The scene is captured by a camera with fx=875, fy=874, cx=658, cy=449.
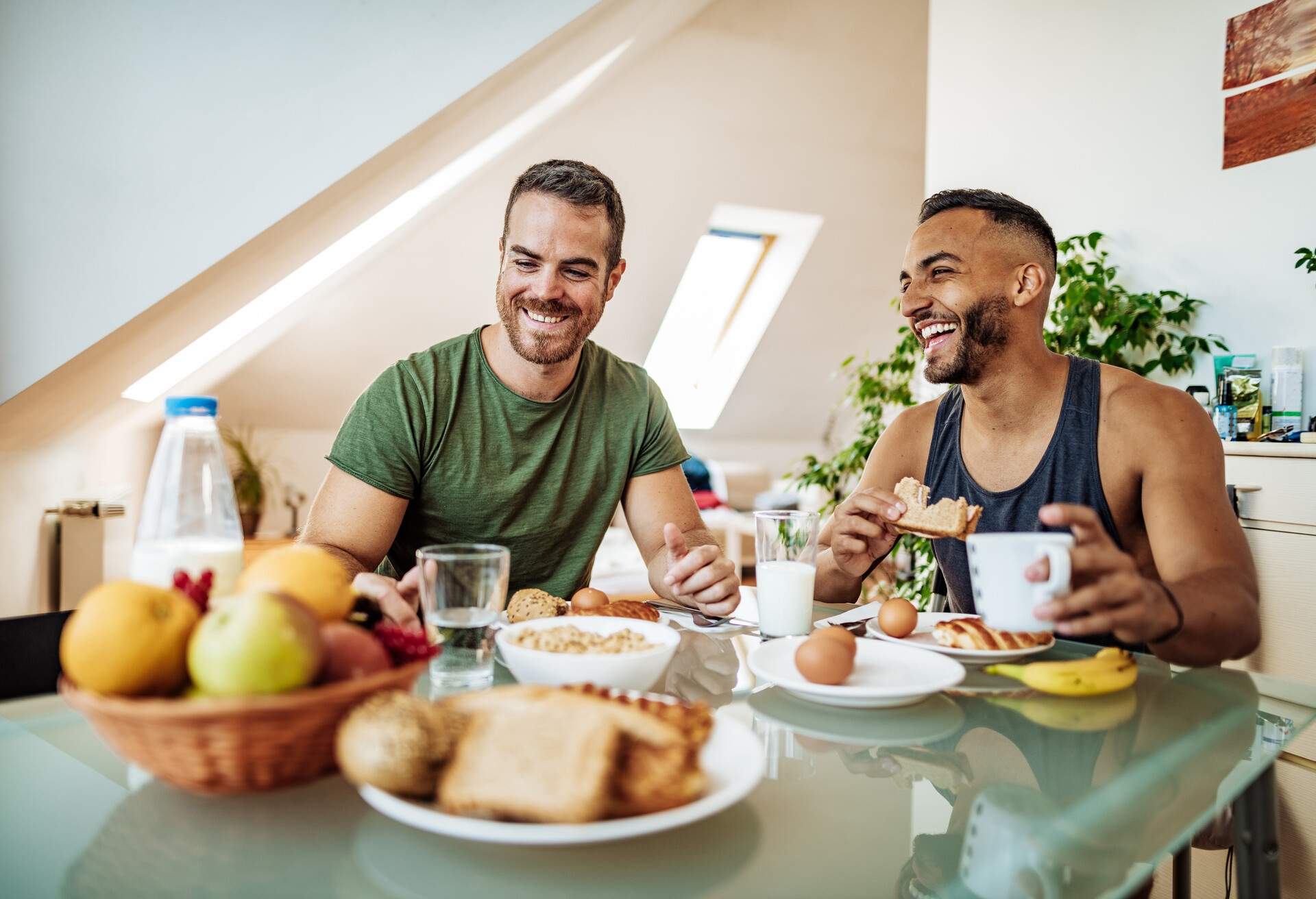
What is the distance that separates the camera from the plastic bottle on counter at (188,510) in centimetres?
76

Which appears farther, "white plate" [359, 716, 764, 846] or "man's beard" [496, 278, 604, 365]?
"man's beard" [496, 278, 604, 365]

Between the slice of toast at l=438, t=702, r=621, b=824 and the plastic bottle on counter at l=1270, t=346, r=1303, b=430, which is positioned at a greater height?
the plastic bottle on counter at l=1270, t=346, r=1303, b=430

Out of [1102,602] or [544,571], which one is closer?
[1102,602]

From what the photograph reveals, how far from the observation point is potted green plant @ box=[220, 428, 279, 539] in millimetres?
5750

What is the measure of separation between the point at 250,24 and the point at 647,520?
1.58 metres

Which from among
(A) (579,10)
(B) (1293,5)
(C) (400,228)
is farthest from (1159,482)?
(C) (400,228)

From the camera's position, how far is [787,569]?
1.18 metres

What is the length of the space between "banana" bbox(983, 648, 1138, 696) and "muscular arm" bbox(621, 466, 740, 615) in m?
0.42

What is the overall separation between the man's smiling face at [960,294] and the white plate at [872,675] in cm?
77

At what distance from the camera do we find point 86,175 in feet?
6.70

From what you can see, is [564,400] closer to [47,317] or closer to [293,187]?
[293,187]

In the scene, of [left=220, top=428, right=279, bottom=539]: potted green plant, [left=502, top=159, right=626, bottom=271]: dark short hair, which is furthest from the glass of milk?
[left=220, top=428, right=279, bottom=539]: potted green plant

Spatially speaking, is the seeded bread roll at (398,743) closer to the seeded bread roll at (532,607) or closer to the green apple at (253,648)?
the green apple at (253,648)

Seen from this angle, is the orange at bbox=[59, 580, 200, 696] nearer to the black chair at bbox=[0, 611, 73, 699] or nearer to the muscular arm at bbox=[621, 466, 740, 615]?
the black chair at bbox=[0, 611, 73, 699]
